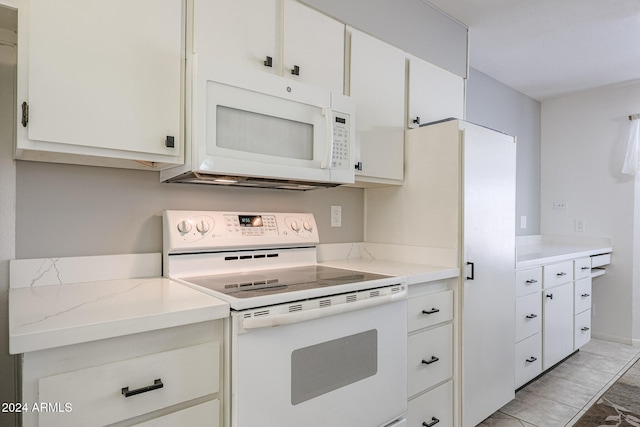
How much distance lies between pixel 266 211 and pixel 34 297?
1.03m

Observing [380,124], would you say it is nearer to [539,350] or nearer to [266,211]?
[266,211]

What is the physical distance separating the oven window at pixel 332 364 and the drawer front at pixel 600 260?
2867 millimetres

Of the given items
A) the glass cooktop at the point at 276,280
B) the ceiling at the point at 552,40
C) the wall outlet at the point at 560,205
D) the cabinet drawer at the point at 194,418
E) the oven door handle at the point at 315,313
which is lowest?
the cabinet drawer at the point at 194,418

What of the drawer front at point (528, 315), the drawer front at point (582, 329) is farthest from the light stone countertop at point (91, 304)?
the drawer front at point (582, 329)

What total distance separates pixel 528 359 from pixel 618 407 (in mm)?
539

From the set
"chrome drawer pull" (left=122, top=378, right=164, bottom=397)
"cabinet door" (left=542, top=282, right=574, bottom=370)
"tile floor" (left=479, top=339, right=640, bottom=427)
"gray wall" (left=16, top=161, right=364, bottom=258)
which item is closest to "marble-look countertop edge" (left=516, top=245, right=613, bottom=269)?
"cabinet door" (left=542, top=282, right=574, bottom=370)

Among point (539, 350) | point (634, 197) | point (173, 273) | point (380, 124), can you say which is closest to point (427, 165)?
point (380, 124)

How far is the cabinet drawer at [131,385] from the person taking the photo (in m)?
0.90

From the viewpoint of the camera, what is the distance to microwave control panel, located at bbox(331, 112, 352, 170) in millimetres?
1734

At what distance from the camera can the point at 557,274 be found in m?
2.90

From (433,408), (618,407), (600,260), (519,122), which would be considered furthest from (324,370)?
(519,122)

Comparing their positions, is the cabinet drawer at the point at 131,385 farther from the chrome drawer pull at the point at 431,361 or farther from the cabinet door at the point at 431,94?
the cabinet door at the point at 431,94

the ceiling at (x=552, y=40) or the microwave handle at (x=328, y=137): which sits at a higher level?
the ceiling at (x=552, y=40)

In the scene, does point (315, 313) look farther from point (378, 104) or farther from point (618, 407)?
point (618, 407)
